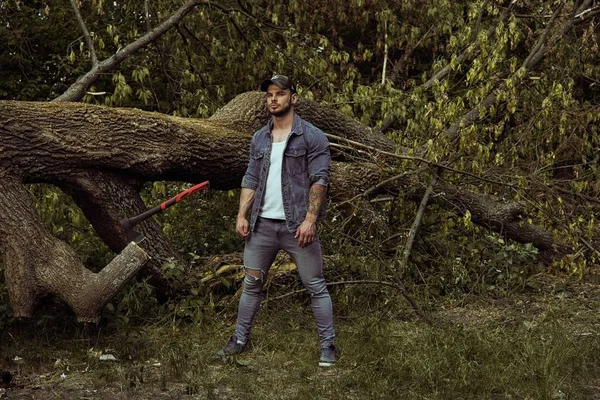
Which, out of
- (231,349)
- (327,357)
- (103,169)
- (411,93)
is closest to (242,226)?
(231,349)

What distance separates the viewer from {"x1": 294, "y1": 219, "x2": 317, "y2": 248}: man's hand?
15.7 ft

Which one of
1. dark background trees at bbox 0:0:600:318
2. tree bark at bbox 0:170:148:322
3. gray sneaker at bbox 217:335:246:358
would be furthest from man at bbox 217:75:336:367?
dark background trees at bbox 0:0:600:318

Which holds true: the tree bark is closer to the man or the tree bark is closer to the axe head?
the axe head

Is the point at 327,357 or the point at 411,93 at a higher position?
the point at 411,93

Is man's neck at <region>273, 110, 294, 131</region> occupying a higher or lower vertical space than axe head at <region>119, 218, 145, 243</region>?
higher

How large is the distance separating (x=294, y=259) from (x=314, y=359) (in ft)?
2.02

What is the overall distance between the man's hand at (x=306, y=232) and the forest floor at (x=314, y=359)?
730mm

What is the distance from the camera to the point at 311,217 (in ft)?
15.9

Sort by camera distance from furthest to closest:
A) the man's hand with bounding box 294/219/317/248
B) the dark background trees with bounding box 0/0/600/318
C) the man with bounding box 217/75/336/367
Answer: the dark background trees with bounding box 0/0/600/318 < the man with bounding box 217/75/336/367 < the man's hand with bounding box 294/219/317/248

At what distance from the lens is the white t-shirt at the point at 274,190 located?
4938mm

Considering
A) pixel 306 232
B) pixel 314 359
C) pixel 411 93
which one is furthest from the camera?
pixel 411 93

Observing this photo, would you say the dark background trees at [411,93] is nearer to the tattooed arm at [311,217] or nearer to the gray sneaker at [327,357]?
the gray sneaker at [327,357]

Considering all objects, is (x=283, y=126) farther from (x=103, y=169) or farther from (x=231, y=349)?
(x=103, y=169)

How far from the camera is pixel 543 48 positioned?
9.07 metres
